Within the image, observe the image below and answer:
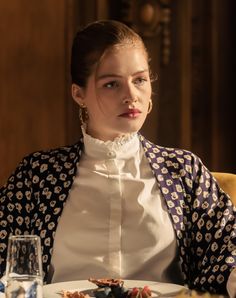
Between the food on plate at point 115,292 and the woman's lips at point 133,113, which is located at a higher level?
the woman's lips at point 133,113

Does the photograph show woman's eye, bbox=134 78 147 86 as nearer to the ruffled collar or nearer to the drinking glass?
the ruffled collar

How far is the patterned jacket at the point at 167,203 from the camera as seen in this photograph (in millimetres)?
1643

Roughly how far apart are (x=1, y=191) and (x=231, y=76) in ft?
5.88

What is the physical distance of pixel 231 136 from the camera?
3391mm

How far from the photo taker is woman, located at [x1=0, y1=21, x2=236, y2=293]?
5.46 feet

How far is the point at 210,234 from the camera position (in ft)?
5.38

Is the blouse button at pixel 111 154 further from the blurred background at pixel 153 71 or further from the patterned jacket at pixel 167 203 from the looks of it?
the blurred background at pixel 153 71

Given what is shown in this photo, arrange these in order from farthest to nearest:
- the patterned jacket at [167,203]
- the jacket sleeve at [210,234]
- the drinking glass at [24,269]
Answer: the patterned jacket at [167,203]
the jacket sleeve at [210,234]
the drinking glass at [24,269]

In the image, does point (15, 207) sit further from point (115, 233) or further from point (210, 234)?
point (210, 234)

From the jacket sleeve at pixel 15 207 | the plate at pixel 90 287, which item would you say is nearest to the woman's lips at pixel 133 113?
the jacket sleeve at pixel 15 207

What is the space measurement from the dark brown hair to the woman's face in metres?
→ 0.02

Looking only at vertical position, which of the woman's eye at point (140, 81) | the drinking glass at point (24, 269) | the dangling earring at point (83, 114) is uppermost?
the woman's eye at point (140, 81)

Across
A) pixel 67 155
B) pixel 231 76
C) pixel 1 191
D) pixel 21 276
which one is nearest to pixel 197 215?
pixel 67 155

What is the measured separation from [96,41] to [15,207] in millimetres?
417
